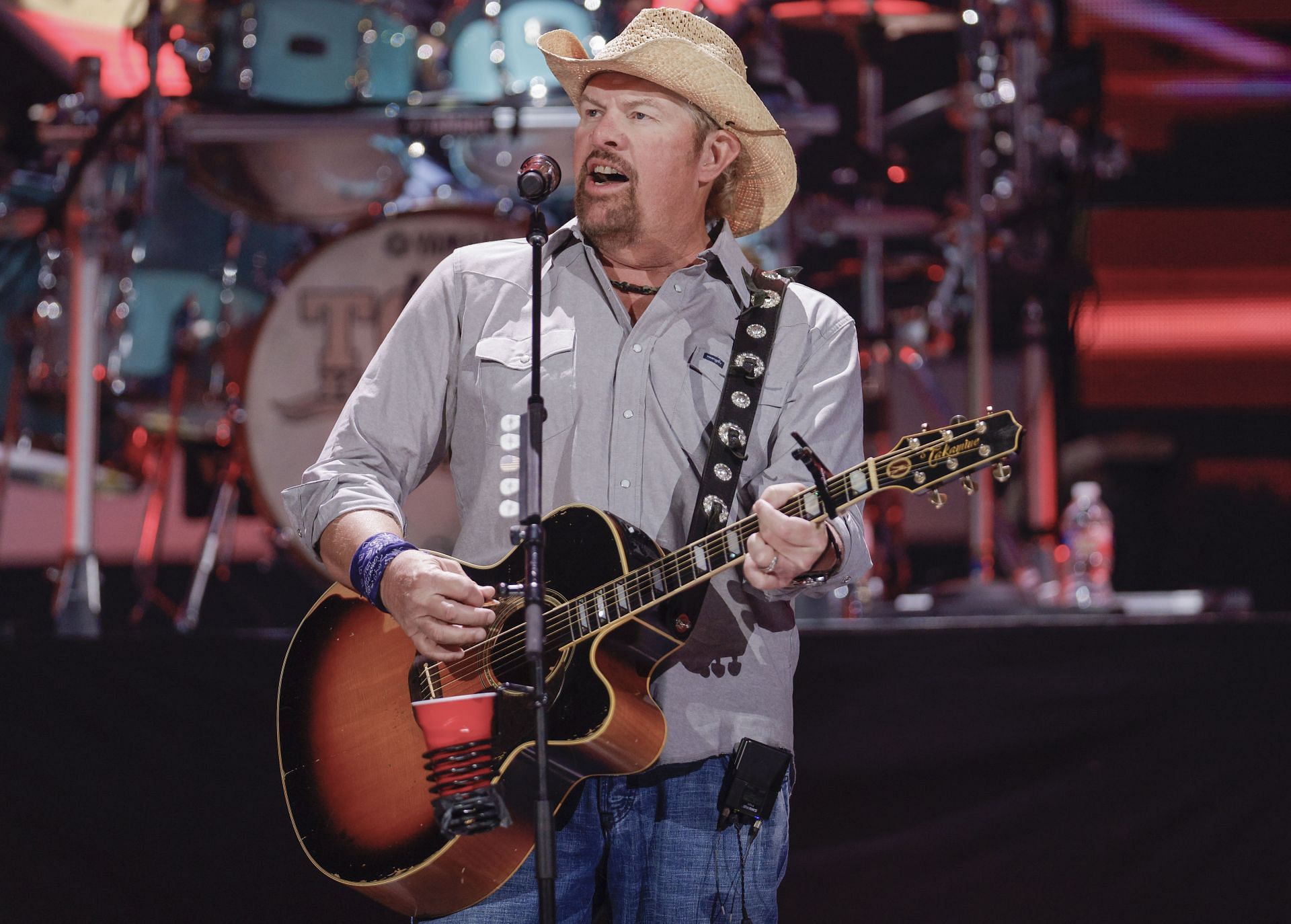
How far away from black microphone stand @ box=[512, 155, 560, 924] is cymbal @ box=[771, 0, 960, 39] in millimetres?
3864

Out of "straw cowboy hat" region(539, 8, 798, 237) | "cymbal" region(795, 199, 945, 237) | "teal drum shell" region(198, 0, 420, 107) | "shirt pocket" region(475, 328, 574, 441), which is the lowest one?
"shirt pocket" region(475, 328, 574, 441)

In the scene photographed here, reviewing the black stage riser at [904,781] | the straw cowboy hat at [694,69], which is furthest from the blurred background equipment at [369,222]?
the straw cowboy hat at [694,69]

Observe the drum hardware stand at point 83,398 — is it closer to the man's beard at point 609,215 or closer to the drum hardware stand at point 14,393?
the drum hardware stand at point 14,393

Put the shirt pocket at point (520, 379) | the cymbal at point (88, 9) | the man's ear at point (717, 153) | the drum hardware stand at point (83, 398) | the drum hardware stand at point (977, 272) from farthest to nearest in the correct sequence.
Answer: the cymbal at point (88, 9) → the drum hardware stand at point (977, 272) → the drum hardware stand at point (83, 398) → the man's ear at point (717, 153) → the shirt pocket at point (520, 379)

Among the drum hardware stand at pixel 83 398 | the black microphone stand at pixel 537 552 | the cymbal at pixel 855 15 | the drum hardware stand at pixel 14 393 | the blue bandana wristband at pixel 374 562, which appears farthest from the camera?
the cymbal at pixel 855 15

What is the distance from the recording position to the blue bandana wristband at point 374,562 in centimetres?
231

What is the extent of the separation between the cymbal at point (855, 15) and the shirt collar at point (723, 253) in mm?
3381

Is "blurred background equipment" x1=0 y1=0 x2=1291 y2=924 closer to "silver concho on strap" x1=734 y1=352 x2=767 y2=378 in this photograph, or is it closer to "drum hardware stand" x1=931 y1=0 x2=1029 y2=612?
"drum hardware stand" x1=931 y1=0 x2=1029 y2=612

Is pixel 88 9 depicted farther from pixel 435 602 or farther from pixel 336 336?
pixel 435 602

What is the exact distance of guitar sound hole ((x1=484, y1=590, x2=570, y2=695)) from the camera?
93.8 inches

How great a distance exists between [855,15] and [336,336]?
8.93ft

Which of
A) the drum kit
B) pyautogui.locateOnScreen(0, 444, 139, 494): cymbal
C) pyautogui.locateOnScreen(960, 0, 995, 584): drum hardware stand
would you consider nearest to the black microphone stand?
the drum kit

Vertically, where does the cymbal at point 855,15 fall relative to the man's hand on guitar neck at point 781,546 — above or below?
above

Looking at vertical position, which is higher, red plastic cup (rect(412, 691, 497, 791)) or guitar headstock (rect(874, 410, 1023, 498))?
guitar headstock (rect(874, 410, 1023, 498))
